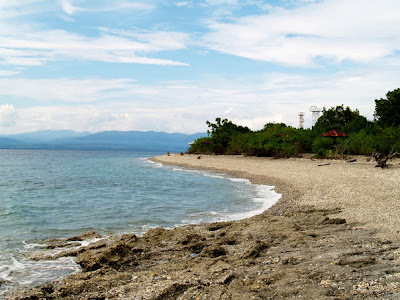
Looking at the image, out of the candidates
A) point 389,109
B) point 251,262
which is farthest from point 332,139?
point 251,262

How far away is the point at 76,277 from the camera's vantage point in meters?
6.64

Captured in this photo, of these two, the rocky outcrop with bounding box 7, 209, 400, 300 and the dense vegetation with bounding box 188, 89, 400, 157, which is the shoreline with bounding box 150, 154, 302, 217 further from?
the dense vegetation with bounding box 188, 89, 400, 157

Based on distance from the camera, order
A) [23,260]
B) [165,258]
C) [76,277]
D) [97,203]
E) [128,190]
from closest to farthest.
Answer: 1. [76,277]
2. [165,258]
3. [23,260]
4. [97,203]
5. [128,190]

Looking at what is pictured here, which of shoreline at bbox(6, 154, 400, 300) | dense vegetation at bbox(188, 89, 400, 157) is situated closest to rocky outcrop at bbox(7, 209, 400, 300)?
shoreline at bbox(6, 154, 400, 300)

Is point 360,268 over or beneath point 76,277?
over

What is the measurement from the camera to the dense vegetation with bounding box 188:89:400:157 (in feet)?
107

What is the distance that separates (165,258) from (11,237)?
20.8 ft

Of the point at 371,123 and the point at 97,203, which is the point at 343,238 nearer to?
the point at 97,203

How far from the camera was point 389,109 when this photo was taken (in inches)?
1492

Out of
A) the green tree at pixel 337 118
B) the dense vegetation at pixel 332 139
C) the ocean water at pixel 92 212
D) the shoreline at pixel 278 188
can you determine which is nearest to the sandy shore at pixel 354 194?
the shoreline at pixel 278 188

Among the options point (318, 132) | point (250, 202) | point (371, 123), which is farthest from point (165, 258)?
A: point (371, 123)

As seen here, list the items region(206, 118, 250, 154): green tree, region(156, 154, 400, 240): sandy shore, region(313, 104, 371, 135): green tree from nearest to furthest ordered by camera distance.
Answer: region(156, 154, 400, 240): sandy shore
region(313, 104, 371, 135): green tree
region(206, 118, 250, 154): green tree

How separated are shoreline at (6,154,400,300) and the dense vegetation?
64.5 feet

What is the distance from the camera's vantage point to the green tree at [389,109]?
37384 millimetres
